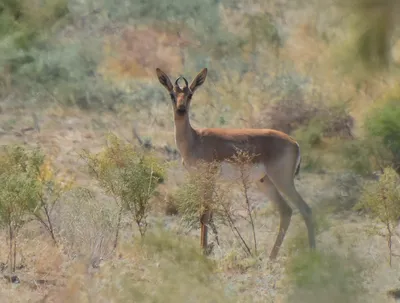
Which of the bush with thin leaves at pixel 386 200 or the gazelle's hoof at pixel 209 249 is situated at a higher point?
the bush with thin leaves at pixel 386 200

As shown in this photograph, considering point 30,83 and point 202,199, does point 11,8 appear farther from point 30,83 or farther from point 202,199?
point 202,199

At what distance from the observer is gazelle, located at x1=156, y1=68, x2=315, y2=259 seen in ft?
38.7

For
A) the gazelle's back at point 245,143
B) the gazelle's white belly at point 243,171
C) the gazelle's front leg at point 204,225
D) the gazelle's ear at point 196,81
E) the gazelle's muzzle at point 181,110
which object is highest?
the gazelle's ear at point 196,81

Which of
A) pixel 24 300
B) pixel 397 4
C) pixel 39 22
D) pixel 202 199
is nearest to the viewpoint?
pixel 397 4

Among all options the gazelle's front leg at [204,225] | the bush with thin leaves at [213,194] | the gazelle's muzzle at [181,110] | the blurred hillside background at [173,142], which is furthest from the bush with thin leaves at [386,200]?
the gazelle's muzzle at [181,110]

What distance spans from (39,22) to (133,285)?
18731 mm

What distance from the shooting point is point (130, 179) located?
10922mm

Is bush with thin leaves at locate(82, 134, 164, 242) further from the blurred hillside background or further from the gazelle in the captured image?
the gazelle

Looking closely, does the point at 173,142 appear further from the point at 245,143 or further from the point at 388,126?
the point at 245,143

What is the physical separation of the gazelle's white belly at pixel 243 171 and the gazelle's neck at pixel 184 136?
2.13ft

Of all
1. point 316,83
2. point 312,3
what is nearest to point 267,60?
point 316,83

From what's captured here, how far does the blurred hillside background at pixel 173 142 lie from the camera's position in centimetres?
702

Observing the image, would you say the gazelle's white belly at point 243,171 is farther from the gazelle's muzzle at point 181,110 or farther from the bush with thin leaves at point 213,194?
the gazelle's muzzle at point 181,110

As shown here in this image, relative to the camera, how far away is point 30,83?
72.6ft
